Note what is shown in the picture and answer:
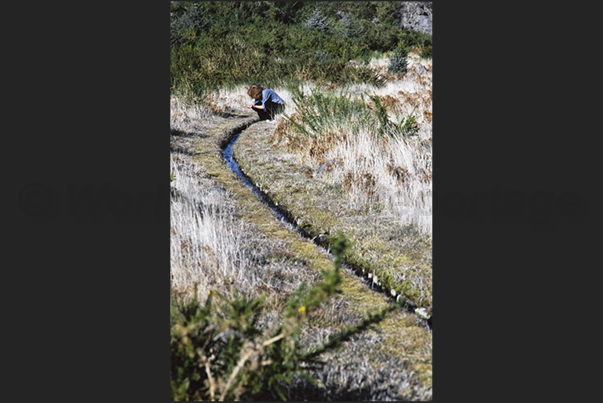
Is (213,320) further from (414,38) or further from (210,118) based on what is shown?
(414,38)

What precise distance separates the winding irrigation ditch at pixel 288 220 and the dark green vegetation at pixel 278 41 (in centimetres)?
297

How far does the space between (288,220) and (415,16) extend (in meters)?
27.1

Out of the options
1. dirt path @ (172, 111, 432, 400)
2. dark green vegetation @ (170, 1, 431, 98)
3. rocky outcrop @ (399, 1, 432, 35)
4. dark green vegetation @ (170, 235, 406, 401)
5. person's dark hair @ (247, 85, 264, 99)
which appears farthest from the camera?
rocky outcrop @ (399, 1, 432, 35)

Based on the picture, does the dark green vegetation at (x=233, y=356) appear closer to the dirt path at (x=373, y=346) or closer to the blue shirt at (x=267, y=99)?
the dirt path at (x=373, y=346)

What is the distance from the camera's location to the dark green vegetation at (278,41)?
14492 millimetres

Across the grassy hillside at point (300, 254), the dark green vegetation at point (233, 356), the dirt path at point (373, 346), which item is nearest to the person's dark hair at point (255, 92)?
the grassy hillside at point (300, 254)

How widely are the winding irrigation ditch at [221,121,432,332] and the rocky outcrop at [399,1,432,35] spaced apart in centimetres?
2228

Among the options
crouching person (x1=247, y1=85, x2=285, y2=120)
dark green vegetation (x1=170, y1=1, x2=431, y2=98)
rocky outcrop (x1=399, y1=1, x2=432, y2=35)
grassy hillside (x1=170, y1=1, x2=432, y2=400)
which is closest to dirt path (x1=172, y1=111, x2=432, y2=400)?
grassy hillside (x1=170, y1=1, x2=432, y2=400)

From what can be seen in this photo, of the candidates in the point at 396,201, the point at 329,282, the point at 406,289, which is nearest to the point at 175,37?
the point at 396,201

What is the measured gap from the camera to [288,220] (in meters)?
5.10

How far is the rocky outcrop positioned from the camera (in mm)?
27672

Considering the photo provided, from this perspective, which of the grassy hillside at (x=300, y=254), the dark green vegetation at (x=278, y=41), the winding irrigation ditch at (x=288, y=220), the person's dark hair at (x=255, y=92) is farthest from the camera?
the dark green vegetation at (x=278, y=41)

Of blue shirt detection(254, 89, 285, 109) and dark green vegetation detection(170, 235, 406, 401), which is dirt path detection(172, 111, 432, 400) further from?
blue shirt detection(254, 89, 285, 109)

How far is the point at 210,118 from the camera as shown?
406 inches
